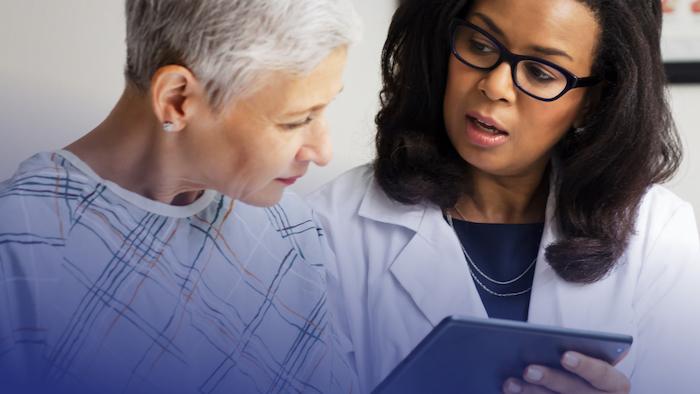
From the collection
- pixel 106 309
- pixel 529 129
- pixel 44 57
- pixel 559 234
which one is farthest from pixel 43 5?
pixel 559 234

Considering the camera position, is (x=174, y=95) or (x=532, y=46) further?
(x=532, y=46)

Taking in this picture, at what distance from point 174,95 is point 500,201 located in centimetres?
74

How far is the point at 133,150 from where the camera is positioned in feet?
2.86

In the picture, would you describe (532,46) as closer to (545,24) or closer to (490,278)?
(545,24)

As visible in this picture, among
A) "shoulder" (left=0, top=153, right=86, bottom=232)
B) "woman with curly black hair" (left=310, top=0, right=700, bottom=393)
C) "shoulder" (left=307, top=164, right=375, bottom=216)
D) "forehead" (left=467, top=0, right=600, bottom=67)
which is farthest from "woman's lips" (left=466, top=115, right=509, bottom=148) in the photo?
"shoulder" (left=0, top=153, right=86, bottom=232)

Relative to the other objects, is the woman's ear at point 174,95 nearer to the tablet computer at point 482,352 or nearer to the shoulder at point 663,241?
the tablet computer at point 482,352

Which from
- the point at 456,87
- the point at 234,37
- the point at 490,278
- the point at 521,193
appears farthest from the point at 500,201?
the point at 234,37

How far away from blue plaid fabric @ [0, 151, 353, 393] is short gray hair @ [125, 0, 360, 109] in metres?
0.16

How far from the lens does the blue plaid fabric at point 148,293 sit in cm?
84

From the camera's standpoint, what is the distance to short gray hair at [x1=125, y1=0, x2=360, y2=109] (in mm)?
778

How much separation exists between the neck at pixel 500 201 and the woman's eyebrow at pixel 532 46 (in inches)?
10.4

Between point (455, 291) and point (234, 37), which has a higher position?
point (234, 37)

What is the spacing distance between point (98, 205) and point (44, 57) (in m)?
0.50

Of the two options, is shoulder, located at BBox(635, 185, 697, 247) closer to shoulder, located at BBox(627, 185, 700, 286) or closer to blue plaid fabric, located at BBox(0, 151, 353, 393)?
shoulder, located at BBox(627, 185, 700, 286)
